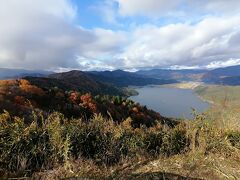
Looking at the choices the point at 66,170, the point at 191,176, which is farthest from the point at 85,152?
the point at 191,176

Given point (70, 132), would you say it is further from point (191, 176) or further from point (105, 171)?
point (191, 176)

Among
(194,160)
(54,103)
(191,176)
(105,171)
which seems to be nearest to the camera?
(191,176)

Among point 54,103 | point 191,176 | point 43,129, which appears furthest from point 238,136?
point 54,103


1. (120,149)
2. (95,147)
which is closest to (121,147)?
(120,149)

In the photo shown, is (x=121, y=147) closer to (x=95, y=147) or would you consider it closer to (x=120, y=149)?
(x=120, y=149)

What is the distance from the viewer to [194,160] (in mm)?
5773

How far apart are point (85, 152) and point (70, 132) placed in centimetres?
52

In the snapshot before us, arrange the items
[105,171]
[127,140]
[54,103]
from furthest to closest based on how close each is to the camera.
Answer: [54,103]
[127,140]
[105,171]

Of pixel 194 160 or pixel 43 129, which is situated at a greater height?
pixel 43 129

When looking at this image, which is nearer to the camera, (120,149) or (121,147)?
(120,149)

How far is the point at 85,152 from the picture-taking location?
5.96 metres

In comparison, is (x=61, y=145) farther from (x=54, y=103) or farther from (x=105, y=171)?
(x=54, y=103)

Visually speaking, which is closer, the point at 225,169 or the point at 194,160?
the point at 225,169

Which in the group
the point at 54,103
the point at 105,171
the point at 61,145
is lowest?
the point at 54,103
